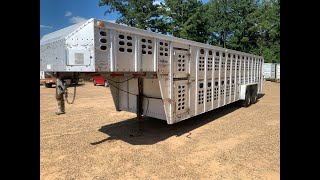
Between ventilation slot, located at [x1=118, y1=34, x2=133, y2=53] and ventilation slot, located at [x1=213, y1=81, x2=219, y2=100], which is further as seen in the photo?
ventilation slot, located at [x1=213, y1=81, x2=219, y2=100]

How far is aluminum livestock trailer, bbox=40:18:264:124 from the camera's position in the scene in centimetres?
460

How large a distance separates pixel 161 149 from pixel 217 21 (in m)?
40.2

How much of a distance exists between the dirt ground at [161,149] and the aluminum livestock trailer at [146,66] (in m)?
0.75

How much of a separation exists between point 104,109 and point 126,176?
728cm

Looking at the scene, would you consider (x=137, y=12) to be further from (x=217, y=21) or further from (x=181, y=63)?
(x=181, y=63)

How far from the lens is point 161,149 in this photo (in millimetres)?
5602

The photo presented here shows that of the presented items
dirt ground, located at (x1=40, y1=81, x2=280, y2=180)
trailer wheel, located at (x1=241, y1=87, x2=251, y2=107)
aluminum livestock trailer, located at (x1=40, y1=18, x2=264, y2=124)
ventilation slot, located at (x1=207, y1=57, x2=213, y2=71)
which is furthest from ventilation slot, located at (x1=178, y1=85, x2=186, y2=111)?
Answer: trailer wheel, located at (x1=241, y1=87, x2=251, y2=107)

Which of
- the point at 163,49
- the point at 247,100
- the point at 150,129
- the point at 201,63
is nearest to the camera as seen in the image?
the point at 163,49

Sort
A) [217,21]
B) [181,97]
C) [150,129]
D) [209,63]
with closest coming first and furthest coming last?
[181,97] < [150,129] < [209,63] < [217,21]

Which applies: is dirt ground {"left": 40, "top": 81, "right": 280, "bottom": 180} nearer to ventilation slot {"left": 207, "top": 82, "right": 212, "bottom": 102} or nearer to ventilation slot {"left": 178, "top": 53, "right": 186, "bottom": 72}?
ventilation slot {"left": 207, "top": 82, "right": 212, "bottom": 102}

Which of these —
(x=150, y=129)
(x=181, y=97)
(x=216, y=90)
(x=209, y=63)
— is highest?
(x=209, y=63)

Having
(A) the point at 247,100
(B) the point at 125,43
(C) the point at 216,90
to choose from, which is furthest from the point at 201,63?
(A) the point at 247,100

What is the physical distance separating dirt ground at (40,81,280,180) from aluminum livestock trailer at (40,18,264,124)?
75 cm
